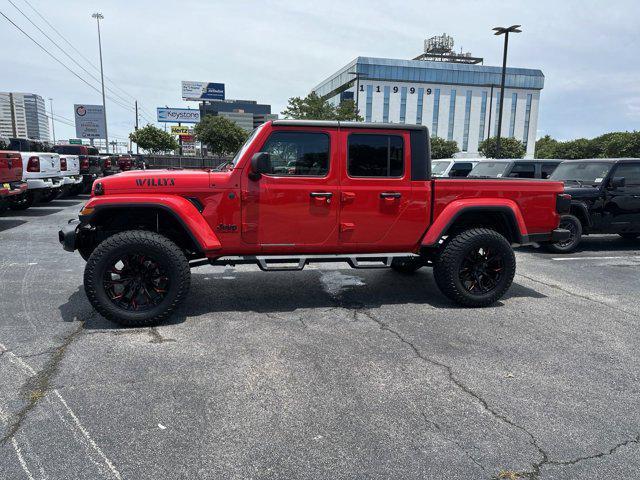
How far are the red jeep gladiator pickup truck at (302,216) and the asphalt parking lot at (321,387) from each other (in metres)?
0.49

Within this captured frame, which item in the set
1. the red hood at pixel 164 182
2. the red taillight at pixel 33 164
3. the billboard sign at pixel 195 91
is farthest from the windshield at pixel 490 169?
the billboard sign at pixel 195 91

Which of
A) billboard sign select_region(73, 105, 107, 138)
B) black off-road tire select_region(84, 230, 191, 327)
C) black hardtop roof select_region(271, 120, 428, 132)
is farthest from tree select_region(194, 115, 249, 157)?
black off-road tire select_region(84, 230, 191, 327)

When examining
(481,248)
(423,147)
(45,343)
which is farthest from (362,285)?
(45,343)

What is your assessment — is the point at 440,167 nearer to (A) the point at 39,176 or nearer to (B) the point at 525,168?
(B) the point at 525,168

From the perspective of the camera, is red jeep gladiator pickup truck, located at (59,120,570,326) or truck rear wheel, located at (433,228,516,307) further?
truck rear wheel, located at (433,228,516,307)

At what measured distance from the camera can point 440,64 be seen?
9031 centimetres

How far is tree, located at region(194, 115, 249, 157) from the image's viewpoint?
164 ft

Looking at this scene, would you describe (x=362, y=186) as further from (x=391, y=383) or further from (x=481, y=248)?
(x=391, y=383)

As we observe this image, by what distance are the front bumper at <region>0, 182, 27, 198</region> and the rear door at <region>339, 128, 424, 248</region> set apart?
8.21 metres

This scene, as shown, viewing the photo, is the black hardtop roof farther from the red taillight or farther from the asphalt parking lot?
the red taillight

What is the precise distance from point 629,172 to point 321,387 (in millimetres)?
8562

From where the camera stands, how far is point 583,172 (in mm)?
9391

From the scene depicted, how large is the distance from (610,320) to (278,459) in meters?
4.15

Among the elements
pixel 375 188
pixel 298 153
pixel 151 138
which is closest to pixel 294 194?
pixel 298 153
